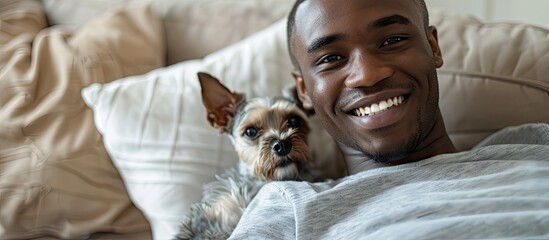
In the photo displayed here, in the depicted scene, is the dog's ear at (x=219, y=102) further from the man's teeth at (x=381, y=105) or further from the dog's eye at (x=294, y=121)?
the man's teeth at (x=381, y=105)

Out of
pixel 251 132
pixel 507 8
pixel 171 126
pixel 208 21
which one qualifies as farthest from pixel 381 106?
pixel 507 8

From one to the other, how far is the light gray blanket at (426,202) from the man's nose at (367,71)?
0.21 metres

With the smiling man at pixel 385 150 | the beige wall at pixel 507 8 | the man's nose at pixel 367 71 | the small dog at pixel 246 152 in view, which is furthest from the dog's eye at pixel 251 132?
the beige wall at pixel 507 8

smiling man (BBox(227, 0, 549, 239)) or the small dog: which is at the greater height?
smiling man (BBox(227, 0, 549, 239))

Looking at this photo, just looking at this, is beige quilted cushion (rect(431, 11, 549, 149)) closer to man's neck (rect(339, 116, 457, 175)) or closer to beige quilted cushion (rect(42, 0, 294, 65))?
man's neck (rect(339, 116, 457, 175))

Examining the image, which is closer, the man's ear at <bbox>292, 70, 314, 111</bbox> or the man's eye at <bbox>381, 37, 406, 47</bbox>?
the man's eye at <bbox>381, 37, 406, 47</bbox>

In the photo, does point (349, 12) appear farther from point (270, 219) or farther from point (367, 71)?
point (270, 219)

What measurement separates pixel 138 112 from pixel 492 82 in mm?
993

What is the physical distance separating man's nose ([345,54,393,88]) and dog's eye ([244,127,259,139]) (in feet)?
1.18

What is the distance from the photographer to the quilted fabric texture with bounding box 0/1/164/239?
1565 millimetres

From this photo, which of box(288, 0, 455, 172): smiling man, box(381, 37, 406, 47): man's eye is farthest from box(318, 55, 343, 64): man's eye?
box(381, 37, 406, 47): man's eye

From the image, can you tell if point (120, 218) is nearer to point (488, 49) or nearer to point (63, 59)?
point (63, 59)

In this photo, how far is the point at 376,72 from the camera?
126 centimetres

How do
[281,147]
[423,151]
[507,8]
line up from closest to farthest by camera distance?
[423,151] → [281,147] → [507,8]
